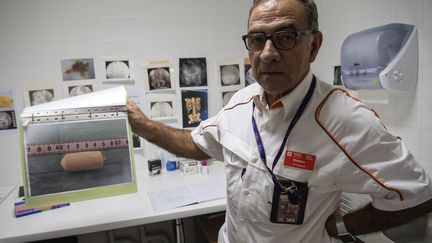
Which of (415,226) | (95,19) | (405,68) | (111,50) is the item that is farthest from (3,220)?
(405,68)

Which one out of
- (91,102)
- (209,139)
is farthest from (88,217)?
(209,139)

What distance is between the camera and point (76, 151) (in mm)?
1140

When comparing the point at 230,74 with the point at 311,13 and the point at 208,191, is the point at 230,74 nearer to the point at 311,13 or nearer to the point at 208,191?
→ the point at 208,191

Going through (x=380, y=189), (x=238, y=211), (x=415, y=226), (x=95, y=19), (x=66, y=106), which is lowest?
(x=415, y=226)

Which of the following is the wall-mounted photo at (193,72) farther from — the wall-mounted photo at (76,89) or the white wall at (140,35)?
the wall-mounted photo at (76,89)

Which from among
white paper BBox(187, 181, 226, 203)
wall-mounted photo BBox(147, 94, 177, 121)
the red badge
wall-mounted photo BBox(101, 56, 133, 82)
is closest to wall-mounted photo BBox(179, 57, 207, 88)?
wall-mounted photo BBox(147, 94, 177, 121)

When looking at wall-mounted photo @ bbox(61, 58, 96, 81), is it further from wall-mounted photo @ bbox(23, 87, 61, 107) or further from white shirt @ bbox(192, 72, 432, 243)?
white shirt @ bbox(192, 72, 432, 243)

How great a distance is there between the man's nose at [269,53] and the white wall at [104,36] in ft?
4.47

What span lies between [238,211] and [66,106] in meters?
0.81

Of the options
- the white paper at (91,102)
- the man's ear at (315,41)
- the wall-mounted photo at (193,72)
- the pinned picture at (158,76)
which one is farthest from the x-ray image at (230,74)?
the man's ear at (315,41)

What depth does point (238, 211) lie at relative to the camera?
1.00 m

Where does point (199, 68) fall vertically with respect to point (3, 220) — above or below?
above

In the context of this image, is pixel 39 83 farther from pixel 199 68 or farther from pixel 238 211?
pixel 238 211

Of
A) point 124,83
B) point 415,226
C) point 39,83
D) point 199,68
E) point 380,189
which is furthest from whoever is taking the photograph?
point 199,68
